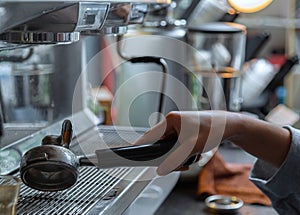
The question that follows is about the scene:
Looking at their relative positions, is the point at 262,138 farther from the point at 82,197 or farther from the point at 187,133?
the point at 82,197

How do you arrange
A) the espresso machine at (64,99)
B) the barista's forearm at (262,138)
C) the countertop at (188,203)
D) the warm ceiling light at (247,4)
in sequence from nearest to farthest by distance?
the espresso machine at (64,99), the barista's forearm at (262,138), the countertop at (188,203), the warm ceiling light at (247,4)

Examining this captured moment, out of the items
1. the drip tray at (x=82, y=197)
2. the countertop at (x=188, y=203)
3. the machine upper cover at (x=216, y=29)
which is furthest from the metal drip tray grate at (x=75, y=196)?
the machine upper cover at (x=216, y=29)

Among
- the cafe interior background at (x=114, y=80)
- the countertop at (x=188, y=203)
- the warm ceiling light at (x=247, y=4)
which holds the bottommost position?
the countertop at (x=188, y=203)

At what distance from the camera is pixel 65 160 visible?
745mm

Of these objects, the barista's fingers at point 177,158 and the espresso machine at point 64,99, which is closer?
the espresso machine at point 64,99

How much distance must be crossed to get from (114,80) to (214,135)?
2.72 feet

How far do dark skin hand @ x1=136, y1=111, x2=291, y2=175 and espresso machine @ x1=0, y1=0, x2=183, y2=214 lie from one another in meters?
0.10

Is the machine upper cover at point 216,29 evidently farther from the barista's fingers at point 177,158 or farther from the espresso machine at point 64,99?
the barista's fingers at point 177,158

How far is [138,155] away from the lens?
0.79 m

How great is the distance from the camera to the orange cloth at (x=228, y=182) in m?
1.11

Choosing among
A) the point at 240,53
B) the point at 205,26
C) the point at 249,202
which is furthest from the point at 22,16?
the point at 240,53

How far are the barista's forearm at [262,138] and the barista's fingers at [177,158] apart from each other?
0.39 feet

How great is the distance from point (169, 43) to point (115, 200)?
68 centimetres

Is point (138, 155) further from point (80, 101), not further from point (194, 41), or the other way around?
point (194, 41)
